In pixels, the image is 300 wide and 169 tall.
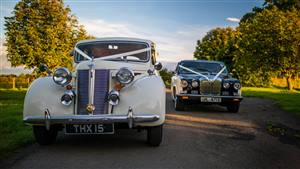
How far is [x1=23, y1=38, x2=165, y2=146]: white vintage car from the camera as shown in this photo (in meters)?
4.94

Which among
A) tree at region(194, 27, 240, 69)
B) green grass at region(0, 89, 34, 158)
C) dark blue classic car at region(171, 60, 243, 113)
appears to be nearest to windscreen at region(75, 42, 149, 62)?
green grass at region(0, 89, 34, 158)

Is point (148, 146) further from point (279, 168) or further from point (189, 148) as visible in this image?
point (279, 168)

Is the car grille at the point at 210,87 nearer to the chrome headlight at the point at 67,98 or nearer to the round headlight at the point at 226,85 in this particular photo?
the round headlight at the point at 226,85

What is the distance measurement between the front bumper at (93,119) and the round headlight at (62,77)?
53 cm

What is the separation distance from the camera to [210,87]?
33.4 feet

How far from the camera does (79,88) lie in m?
5.26

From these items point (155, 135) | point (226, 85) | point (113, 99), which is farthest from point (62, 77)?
point (226, 85)

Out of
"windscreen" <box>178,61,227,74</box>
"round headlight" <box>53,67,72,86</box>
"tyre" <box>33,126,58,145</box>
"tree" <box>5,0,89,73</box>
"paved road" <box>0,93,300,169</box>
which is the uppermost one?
"tree" <box>5,0,89,73</box>

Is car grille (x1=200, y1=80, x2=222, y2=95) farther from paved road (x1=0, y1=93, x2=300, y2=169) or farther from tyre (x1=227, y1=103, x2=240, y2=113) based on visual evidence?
paved road (x1=0, y1=93, x2=300, y2=169)

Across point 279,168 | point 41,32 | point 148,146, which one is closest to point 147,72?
point 148,146

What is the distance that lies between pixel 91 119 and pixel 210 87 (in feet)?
19.8

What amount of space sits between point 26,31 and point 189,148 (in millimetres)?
21105

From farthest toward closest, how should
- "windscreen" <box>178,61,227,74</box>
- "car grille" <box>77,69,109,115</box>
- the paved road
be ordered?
"windscreen" <box>178,61,227,74</box> < "car grille" <box>77,69,109,115</box> < the paved road

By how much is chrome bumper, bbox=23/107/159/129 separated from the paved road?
0.50 metres
